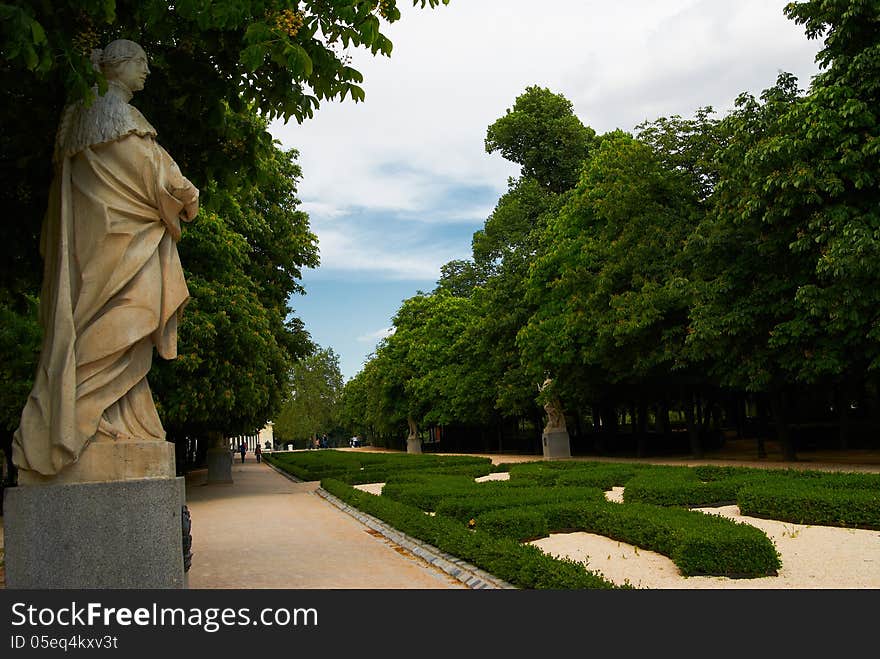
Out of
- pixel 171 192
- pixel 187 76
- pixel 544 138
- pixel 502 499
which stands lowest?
pixel 502 499

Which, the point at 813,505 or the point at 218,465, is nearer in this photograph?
the point at 813,505

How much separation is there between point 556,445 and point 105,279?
101 feet

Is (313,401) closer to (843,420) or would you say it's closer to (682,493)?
(843,420)

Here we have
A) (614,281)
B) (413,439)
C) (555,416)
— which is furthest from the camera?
(413,439)

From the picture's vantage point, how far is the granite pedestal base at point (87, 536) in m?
5.16

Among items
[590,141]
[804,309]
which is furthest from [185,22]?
[590,141]

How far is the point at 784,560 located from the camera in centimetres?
884

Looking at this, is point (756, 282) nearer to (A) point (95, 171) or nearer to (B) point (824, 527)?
(B) point (824, 527)

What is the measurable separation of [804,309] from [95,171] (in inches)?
727

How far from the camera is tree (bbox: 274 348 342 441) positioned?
87.4 metres

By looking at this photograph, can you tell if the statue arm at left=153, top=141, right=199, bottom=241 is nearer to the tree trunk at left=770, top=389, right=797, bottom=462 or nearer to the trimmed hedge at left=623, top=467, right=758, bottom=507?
the trimmed hedge at left=623, top=467, right=758, bottom=507

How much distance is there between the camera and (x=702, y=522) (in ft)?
32.8

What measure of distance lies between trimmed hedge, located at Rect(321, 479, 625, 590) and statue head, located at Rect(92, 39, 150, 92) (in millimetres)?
5444

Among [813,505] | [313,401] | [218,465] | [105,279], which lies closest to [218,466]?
[218,465]
